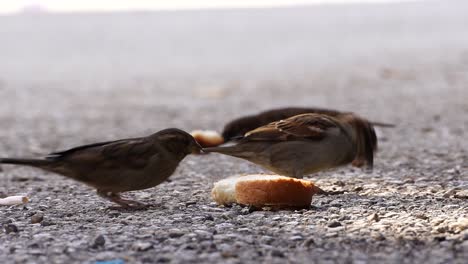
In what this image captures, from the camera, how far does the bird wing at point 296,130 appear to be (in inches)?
244

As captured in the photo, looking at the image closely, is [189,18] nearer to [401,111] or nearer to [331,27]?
[331,27]

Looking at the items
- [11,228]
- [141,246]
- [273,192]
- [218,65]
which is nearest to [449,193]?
[273,192]

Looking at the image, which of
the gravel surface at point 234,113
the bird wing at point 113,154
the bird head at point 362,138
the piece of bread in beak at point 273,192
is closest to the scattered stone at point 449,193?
the gravel surface at point 234,113

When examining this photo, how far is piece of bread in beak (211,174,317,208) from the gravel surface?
3.0 inches

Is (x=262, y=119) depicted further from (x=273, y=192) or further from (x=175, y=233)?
(x=175, y=233)

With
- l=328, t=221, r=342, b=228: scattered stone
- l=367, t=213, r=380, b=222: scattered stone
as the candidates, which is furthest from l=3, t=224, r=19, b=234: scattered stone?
l=367, t=213, r=380, b=222: scattered stone

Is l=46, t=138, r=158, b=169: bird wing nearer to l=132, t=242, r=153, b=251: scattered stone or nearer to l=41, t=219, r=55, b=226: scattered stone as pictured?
l=41, t=219, r=55, b=226: scattered stone

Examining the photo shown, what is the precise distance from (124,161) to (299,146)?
1.40 m

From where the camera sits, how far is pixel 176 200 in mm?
6082

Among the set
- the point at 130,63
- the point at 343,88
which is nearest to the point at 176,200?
the point at 343,88

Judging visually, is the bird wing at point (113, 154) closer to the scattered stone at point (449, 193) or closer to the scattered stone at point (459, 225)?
the scattered stone at point (459, 225)

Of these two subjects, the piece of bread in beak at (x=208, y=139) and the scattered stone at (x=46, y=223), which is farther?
the piece of bread in beak at (x=208, y=139)

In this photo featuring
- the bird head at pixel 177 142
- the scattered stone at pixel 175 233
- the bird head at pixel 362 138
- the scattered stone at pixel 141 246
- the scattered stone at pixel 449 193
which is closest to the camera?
the scattered stone at pixel 141 246

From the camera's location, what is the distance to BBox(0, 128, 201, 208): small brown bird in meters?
5.31
